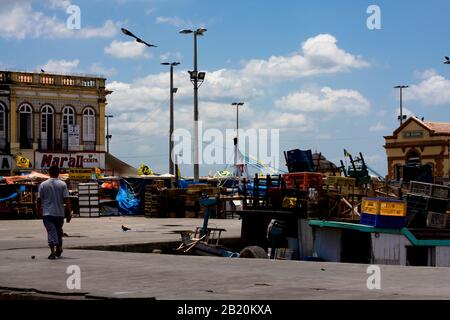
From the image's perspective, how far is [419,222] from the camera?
20.7m

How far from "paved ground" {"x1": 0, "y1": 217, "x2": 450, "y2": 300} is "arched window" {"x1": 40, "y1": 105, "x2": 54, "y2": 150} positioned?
140ft

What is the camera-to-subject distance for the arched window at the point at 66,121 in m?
60.1

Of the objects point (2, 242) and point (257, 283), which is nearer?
point (257, 283)

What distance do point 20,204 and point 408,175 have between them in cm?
2176

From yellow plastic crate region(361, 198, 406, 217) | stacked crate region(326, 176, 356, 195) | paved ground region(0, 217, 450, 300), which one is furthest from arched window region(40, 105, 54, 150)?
yellow plastic crate region(361, 198, 406, 217)

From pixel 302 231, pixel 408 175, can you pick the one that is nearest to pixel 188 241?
pixel 302 231

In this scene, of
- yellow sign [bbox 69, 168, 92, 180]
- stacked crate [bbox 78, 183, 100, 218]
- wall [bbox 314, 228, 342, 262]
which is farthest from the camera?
yellow sign [bbox 69, 168, 92, 180]

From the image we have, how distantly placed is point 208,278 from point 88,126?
50.3m

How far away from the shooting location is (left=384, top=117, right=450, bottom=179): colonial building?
2589 inches

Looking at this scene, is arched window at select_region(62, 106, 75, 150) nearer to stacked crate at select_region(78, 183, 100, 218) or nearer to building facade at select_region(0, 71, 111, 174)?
building facade at select_region(0, 71, 111, 174)

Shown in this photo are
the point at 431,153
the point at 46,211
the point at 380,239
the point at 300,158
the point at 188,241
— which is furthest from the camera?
the point at 431,153

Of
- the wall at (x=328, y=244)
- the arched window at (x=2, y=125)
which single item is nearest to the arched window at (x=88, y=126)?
the arched window at (x=2, y=125)

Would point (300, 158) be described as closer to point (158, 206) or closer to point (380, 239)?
point (380, 239)

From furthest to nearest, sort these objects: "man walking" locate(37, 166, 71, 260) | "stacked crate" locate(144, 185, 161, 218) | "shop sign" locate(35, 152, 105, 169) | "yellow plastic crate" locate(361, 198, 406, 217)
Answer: "shop sign" locate(35, 152, 105, 169)
"stacked crate" locate(144, 185, 161, 218)
"yellow plastic crate" locate(361, 198, 406, 217)
"man walking" locate(37, 166, 71, 260)
